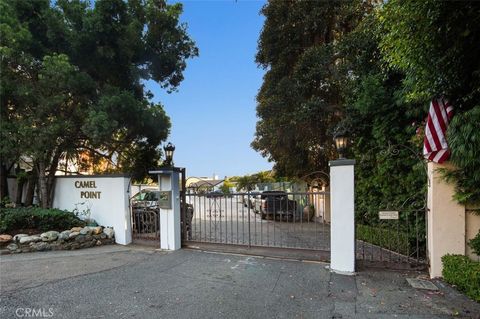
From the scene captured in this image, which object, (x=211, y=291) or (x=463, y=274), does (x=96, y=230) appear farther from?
(x=463, y=274)

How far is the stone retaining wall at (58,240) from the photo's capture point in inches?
297

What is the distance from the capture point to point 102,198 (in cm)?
867

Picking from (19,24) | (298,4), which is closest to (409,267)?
(298,4)

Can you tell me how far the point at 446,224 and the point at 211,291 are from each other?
12.7ft

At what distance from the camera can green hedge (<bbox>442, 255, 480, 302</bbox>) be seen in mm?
4297

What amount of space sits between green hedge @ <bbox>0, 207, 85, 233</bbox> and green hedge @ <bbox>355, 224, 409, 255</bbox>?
7485 mm

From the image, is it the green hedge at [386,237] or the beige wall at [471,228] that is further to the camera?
the green hedge at [386,237]

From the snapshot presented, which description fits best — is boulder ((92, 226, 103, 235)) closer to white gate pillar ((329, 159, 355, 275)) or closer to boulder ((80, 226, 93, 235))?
boulder ((80, 226, 93, 235))

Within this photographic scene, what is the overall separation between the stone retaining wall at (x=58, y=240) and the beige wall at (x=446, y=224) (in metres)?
7.49

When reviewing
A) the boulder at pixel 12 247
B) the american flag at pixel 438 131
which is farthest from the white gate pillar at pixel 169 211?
the american flag at pixel 438 131

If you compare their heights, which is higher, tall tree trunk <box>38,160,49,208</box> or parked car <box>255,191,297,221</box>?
tall tree trunk <box>38,160,49,208</box>

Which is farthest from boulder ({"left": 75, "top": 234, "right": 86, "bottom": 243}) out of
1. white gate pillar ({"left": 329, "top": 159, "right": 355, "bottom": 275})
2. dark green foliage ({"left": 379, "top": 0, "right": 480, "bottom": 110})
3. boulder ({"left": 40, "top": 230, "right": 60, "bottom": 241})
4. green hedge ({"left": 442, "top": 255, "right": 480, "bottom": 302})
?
dark green foliage ({"left": 379, "top": 0, "right": 480, "bottom": 110})

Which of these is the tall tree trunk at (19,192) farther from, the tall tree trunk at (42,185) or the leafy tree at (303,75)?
the leafy tree at (303,75)

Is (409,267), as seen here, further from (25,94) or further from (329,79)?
(25,94)
